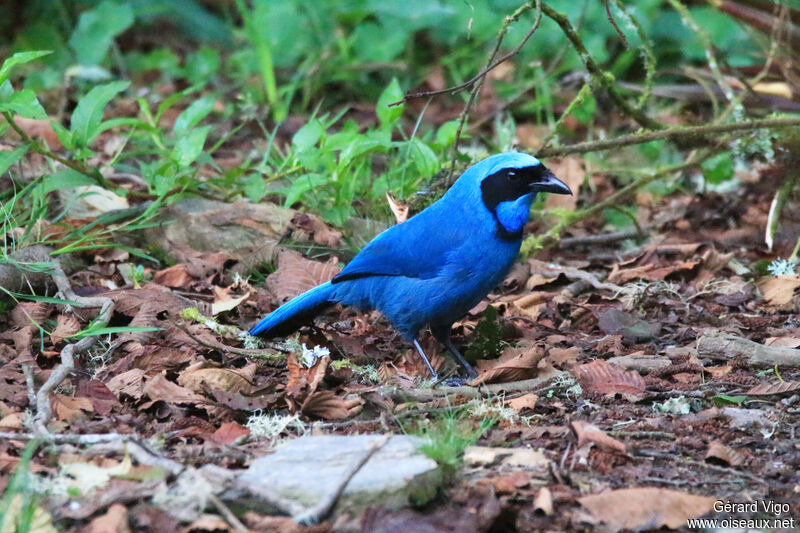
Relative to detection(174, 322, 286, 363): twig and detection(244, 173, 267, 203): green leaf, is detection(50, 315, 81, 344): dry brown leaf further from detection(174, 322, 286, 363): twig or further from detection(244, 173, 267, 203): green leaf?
detection(244, 173, 267, 203): green leaf

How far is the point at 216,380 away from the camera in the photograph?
11.1ft

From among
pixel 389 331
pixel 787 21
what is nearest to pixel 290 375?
pixel 389 331

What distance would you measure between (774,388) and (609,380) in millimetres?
540

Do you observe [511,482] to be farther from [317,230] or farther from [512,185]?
[317,230]

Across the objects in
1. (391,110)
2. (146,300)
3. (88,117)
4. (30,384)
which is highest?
(88,117)

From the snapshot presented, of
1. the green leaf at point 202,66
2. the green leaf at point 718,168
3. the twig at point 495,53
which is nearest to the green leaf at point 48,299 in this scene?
the twig at point 495,53

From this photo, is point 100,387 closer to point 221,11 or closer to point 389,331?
point 389,331

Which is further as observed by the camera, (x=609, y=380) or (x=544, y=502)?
(x=609, y=380)

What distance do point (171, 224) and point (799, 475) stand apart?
301 centimetres

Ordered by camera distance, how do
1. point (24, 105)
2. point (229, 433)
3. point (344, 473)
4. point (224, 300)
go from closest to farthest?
1. point (344, 473)
2. point (229, 433)
3. point (24, 105)
4. point (224, 300)

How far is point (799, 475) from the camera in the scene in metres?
2.76

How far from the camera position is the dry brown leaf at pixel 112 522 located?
231 cm

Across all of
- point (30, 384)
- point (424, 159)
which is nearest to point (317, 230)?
point (424, 159)

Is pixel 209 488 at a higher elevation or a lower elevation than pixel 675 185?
higher
